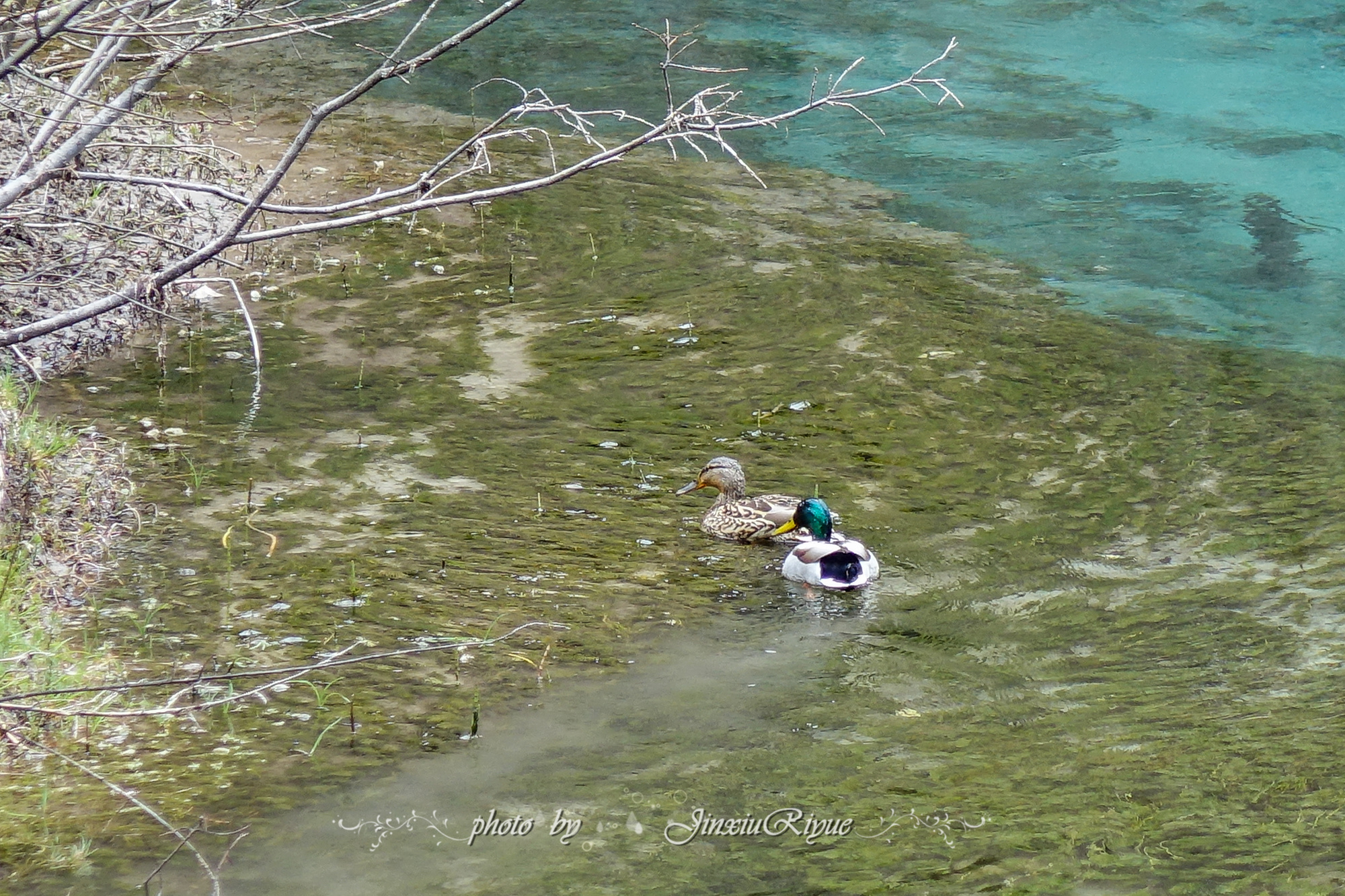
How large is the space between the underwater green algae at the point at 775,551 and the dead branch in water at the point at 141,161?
72 centimetres

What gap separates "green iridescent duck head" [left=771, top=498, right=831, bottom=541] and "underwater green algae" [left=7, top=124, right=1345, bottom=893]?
331 mm

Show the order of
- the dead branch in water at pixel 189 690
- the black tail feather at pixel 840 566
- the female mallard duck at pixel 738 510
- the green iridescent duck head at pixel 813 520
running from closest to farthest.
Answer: the dead branch in water at pixel 189 690
the black tail feather at pixel 840 566
the green iridescent duck head at pixel 813 520
the female mallard duck at pixel 738 510

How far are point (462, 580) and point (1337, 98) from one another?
14024 millimetres

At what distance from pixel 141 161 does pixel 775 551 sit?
5506 millimetres

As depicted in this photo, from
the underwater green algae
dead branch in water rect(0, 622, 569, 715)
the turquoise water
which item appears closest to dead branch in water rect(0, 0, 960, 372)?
the underwater green algae

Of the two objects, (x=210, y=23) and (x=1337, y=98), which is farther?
(x=1337, y=98)

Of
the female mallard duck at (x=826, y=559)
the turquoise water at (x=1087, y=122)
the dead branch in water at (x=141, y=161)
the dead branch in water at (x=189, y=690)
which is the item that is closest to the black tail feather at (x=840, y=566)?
the female mallard duck at (x=826, y=559)

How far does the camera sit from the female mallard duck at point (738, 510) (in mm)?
7488

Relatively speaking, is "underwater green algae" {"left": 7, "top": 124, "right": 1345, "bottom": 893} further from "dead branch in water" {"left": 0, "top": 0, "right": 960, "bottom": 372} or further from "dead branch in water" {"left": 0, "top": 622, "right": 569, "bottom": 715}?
"dead branch in water" {"left": 0, "top": 0, "right": 960, "bottom": 372}

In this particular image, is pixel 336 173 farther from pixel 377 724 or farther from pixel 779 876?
pixel 779 876

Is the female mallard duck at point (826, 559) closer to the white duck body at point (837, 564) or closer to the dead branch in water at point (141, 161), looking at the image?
the white duck body at point (837, 564)

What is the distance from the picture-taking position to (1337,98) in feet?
54.7

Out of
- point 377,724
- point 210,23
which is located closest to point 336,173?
point 210,23

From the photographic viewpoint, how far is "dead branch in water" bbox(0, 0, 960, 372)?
5.44 metres
